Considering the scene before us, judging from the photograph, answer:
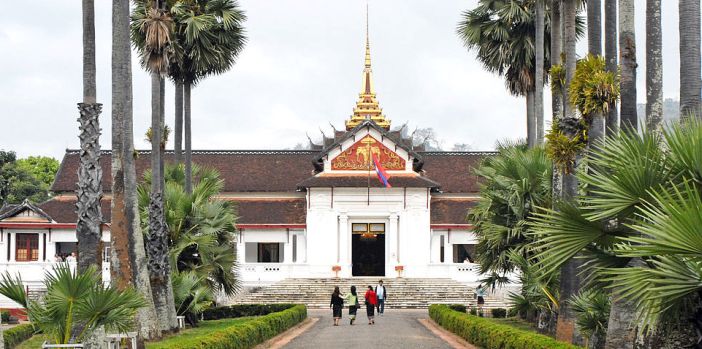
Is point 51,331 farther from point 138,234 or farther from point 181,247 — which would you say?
point 181,247

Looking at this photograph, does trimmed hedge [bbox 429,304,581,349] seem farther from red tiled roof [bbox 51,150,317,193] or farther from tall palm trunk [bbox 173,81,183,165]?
red tiled roof [bbox 51,150,317,193]

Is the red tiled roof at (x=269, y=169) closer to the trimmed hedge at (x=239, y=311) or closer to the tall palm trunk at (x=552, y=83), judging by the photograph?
the trimmed hedge at (x=239, y=311)

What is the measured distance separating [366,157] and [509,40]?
21.1 metres

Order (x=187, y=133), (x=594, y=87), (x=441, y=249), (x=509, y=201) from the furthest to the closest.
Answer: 1. (x=441, y=249)
2. (x=187, y=133)
3. (x=509, y=201)
4. (x=594, y=87)

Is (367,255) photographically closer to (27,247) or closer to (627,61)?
(27,247)

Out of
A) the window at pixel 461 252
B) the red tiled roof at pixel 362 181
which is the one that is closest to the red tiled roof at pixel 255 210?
the red tiled roof at pixel 362 181

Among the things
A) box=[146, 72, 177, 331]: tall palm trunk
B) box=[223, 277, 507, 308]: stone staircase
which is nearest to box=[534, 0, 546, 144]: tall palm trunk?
→ box=[146, 72, 177, 331]: tall palm trunk

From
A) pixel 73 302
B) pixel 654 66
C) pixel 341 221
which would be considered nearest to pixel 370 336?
pixel 73 302

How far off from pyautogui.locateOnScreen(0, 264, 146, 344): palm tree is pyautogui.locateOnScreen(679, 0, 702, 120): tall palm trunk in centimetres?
845

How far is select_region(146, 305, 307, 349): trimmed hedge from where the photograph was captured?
19422 mm

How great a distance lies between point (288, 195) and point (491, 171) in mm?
28082

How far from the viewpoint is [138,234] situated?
2450 centimetres

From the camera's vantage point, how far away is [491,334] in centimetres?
2306

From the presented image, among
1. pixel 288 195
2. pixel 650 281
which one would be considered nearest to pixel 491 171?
pixel 650 281
